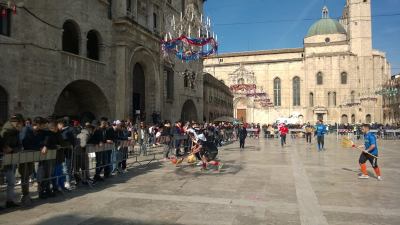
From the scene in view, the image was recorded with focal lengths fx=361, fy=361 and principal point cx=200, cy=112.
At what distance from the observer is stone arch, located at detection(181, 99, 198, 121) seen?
37594mm

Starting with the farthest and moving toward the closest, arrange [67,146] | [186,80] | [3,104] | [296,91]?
[296,91], [186,80], [3,104], [67,146]

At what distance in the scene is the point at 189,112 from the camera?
126 feet

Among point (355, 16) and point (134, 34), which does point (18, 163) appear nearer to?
point (134, 34)

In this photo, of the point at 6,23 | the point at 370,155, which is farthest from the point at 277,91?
the point at 370,155

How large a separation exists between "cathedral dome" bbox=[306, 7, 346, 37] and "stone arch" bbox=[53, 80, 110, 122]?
67.5m

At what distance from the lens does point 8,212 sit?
Result: 23.0 feet

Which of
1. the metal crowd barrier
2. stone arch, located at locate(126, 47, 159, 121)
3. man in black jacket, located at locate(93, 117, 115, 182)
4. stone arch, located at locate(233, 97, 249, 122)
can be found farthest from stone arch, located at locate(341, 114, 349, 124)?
the metal crowd barrier

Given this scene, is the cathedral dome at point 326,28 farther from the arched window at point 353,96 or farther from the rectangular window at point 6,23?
the rectangular window at point 6,23

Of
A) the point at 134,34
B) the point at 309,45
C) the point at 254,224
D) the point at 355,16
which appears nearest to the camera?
the point at 254,224

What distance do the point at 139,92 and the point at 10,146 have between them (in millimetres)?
18924

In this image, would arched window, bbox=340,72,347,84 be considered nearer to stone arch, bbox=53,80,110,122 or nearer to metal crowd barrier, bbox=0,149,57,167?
stone arch, bbox=53,80,110,122

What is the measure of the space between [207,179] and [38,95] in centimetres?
981

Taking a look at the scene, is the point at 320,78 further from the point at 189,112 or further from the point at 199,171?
the point at 199,171

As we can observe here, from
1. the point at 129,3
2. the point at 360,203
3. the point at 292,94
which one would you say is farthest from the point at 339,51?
the point at 360,203
